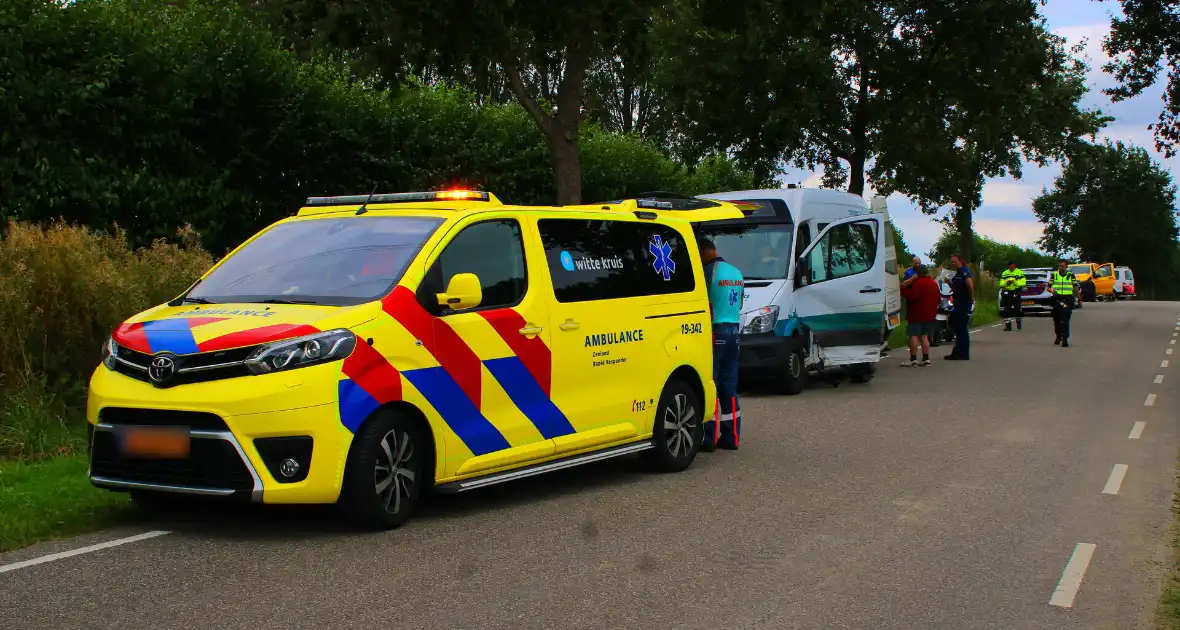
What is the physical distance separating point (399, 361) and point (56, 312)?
5.20 m

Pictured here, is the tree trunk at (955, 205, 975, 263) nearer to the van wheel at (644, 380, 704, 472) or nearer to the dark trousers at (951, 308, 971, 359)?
the dark trousers at (951, 308, 971, 359)

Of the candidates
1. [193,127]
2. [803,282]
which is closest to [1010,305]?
[803,282]

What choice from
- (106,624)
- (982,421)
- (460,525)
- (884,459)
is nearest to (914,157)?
(982,421)

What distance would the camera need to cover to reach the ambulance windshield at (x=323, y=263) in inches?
313

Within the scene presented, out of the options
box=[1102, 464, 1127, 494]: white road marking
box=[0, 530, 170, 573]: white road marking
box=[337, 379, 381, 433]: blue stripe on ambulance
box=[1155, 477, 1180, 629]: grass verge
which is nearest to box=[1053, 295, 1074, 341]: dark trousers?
box=[1102, 464, 1127, 494]: white road marking

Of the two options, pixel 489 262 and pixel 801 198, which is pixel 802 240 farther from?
pixel 489 262

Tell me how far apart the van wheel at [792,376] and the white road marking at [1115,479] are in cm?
578

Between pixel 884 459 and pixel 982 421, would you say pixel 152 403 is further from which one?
pixel 982 421

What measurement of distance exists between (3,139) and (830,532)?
11.5m

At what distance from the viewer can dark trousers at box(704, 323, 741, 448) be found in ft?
37.3

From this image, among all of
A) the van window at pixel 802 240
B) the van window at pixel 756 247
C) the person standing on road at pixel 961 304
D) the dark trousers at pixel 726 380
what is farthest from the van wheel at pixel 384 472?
the person standing on road at pixel 961 304

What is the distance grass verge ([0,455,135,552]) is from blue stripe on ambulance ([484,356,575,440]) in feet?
7.88

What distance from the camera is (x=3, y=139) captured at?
15.2 metres

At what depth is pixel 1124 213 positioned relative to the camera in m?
100
